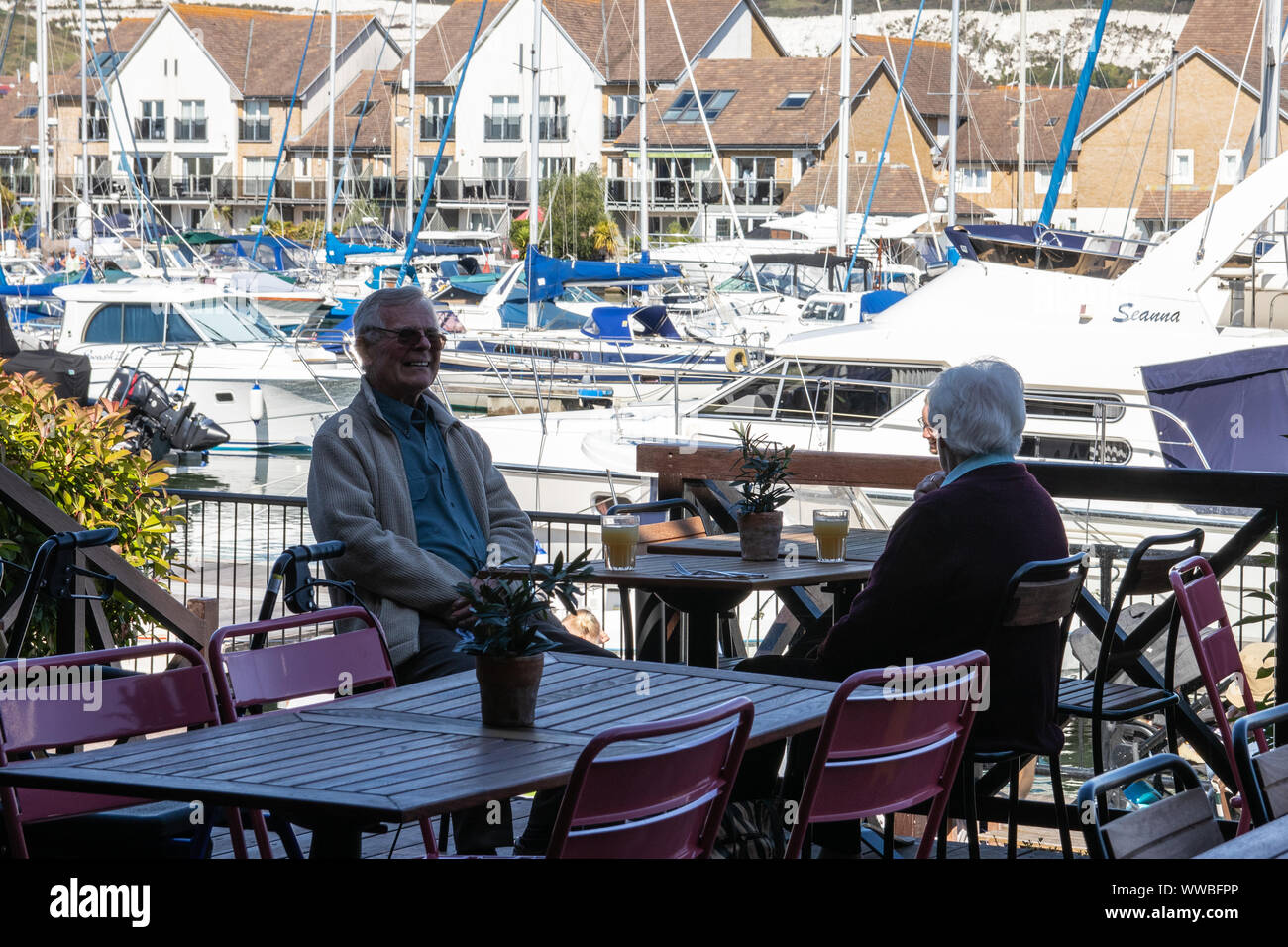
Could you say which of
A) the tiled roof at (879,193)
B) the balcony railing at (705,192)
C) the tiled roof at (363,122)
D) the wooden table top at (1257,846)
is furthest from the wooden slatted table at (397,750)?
the tiled roof at (363,122)

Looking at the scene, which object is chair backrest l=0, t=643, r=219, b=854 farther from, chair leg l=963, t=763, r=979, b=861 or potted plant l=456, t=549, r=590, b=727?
chair leg l=963, t=763, r=979, b=861

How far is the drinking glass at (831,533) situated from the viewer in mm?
5727

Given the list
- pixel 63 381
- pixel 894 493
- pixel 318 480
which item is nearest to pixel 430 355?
pixel 318 480

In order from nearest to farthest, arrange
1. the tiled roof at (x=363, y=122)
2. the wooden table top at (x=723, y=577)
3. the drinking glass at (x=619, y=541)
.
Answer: the wooden table top at (x=723, y=577) < the drinking glass at (x=619, y=541) < the tiled roof at (x=363, y=122)

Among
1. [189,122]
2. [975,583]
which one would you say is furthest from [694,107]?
[975,583]

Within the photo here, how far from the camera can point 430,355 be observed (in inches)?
229

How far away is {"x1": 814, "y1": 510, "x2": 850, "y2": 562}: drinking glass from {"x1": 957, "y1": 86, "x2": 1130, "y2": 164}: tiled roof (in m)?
57.3

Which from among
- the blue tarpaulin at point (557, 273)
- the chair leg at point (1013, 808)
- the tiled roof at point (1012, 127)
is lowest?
the chair leg at point (1013, 808)

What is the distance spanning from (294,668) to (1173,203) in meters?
57.9

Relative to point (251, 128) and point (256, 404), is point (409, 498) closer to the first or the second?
point (256, 404)

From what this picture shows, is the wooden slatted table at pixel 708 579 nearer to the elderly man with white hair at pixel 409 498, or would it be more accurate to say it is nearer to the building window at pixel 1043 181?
the elderly man with white hair at pixel 409 498

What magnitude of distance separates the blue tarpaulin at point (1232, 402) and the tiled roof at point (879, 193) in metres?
40.7

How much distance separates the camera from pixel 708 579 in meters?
5.25

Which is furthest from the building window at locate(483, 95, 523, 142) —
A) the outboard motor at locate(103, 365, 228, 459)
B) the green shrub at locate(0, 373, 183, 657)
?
the green shrub at locate(0, 373, 183, 657)
